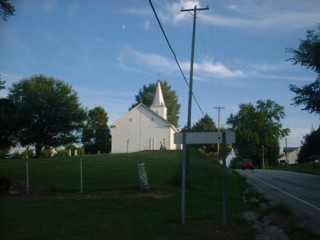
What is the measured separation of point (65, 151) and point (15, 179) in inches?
1797

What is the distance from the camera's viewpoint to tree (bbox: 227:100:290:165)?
9650 centimetres

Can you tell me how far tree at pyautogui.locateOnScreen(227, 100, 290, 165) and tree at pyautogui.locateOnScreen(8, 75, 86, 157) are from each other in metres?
44.1

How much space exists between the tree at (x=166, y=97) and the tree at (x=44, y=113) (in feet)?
99.3

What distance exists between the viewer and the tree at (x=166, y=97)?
92.4 metres

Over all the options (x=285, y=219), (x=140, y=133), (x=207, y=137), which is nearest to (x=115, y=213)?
(x=207, y=137)

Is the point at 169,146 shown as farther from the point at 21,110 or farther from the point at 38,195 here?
the point at 38,195

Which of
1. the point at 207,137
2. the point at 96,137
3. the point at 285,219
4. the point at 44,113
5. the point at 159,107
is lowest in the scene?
the point at 285,219

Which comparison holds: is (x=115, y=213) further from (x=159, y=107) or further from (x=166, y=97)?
(x=166, y=97)

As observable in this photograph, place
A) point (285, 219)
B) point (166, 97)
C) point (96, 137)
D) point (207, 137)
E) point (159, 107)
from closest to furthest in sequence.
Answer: point (207, 137), point (285, 219), point (159, 107), point (96, 137), point (166, 97)

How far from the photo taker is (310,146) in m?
71.1

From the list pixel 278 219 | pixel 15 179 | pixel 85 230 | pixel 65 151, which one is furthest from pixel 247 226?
pixel 65 151

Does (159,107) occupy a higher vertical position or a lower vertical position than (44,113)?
higher

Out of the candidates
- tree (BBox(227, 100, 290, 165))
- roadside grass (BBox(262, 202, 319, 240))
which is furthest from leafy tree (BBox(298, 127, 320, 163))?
roadside grass (BBox(262, 202, 319, 240))

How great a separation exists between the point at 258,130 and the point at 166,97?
70.9 ft
